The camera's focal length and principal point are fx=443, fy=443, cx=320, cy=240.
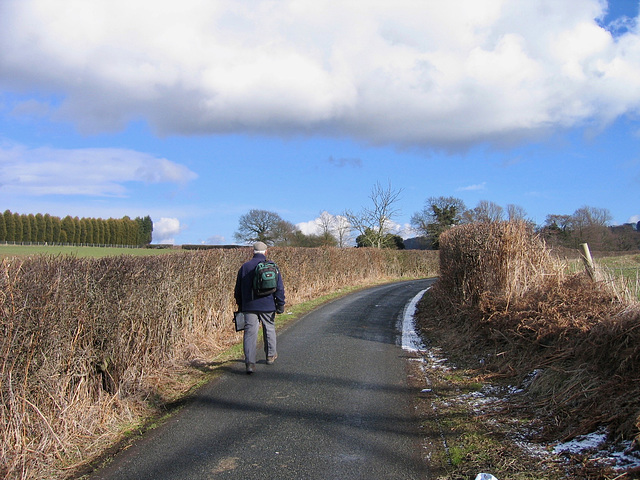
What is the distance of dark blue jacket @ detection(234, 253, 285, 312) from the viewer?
22.6 feet

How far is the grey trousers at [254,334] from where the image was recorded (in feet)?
22.0

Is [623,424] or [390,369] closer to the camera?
A: [623,424]

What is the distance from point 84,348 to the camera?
4.91 metres

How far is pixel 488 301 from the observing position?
7.95 meters

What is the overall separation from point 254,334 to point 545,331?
4.09m

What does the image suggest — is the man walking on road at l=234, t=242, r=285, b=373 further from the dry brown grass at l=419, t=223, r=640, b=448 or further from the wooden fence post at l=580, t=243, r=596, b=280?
the wooden fence post at l=580, t=243, r=596, b=280

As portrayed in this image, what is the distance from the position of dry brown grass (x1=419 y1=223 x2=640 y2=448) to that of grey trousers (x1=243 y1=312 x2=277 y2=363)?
3.24 metres

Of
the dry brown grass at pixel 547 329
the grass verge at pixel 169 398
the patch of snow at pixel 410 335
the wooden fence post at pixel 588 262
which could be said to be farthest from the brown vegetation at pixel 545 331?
the grass verge at pixel 169 398

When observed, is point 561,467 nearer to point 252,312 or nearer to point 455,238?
point 252,312

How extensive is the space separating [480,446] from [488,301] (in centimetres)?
422

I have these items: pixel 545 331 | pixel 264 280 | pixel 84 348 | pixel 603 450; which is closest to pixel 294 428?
pixel 84 348

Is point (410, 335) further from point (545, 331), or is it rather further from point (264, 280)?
point (264, 280)

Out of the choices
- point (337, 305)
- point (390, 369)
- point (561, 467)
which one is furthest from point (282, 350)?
point (337, 305)

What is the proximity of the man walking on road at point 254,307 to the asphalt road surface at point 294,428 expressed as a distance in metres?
0.32
